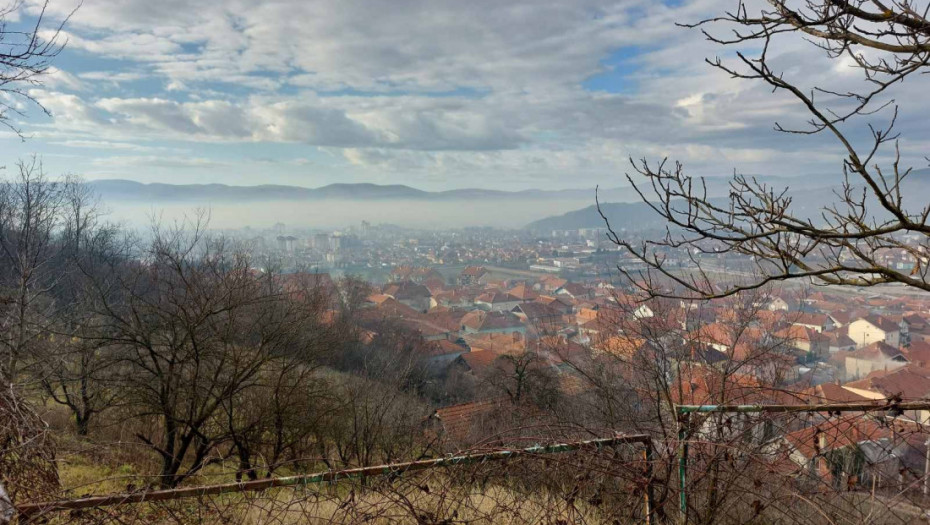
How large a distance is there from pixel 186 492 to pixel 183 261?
373 inches

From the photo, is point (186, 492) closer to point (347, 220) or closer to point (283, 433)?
point (283, 433)

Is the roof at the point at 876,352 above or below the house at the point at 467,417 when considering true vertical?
above

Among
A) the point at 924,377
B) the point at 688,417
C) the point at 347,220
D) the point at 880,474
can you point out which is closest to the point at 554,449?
the point at 688,417

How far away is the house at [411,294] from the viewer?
151 feet

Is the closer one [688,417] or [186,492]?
[186,492]

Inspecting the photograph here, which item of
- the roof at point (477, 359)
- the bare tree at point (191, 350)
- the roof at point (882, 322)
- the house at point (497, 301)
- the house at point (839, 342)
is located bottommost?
the roof at point (477, 359)

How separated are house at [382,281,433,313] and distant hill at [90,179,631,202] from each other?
1329 inches

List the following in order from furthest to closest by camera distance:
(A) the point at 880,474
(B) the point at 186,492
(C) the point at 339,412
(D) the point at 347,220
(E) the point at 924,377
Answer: (D) the point at 347,220 → (E) the point at 924,377 → (C) the point at 339,412 → (A) the point at 880,474 → (B) the point at 186,492

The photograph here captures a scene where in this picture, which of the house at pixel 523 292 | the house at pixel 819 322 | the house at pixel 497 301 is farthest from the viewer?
the house at pixel 497 301

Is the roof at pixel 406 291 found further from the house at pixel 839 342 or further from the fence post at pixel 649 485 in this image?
the fence post at pixel 649 485

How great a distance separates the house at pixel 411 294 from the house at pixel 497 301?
4.82m

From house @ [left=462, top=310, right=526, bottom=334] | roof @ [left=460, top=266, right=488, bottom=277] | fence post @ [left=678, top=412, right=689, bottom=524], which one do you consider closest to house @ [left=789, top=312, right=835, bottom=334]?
house @ [left=462, top=310, right=526, bottom=334]

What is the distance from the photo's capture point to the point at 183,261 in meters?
10.7

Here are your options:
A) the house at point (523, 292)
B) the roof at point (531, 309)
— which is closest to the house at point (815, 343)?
the roof at point (531, 309)
